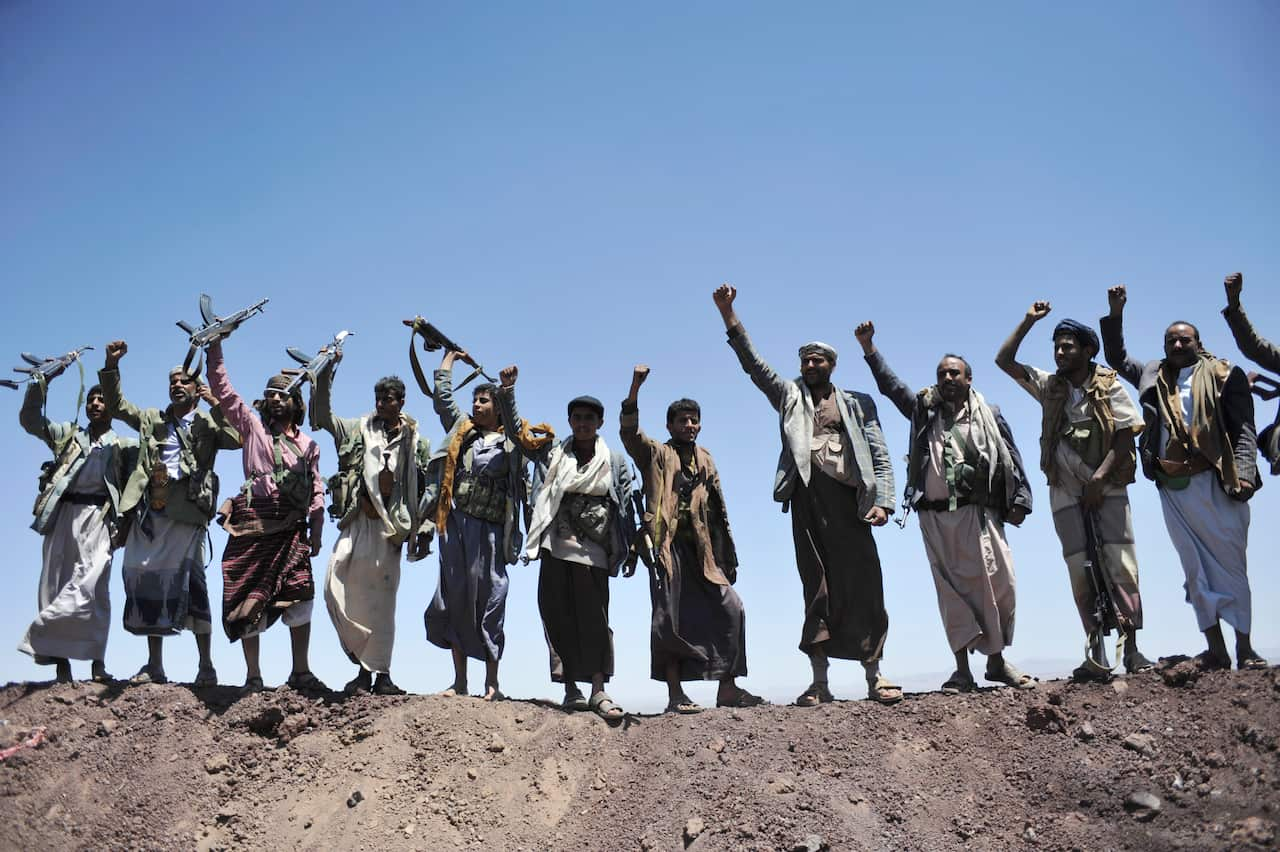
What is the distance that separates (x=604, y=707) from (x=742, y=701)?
1.06 m

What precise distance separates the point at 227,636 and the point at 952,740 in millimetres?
5387

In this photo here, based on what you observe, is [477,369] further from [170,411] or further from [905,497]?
[905,497]

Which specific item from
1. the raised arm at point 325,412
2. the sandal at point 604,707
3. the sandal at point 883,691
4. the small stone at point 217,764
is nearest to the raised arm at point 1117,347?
the sandal at point 883,691

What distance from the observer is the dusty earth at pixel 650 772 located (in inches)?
239

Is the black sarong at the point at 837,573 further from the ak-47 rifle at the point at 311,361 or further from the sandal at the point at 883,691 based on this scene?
the ak-47 rifle at the point at 311,361

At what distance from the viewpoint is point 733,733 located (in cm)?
709

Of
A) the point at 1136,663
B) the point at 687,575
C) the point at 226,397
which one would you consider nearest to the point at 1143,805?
the point at 1136,663

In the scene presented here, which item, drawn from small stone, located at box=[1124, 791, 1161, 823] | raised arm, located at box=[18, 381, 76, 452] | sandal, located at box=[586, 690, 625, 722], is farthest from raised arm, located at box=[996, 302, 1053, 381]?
raised arm, located at box=[18, 381, 76, 452]

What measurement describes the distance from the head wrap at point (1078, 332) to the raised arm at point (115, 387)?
289 inches

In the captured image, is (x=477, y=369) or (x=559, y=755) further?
(x=477, y=369)

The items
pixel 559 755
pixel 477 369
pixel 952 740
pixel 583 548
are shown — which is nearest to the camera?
pixel 952 740

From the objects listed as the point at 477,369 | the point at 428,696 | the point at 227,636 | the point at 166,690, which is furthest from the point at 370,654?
the point at 477,369

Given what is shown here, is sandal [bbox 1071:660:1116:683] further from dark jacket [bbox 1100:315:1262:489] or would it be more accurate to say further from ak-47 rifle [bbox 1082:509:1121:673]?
dark jacket [bbox 1100:315:1262:489]

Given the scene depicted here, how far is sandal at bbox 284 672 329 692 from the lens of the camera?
26.1ft
